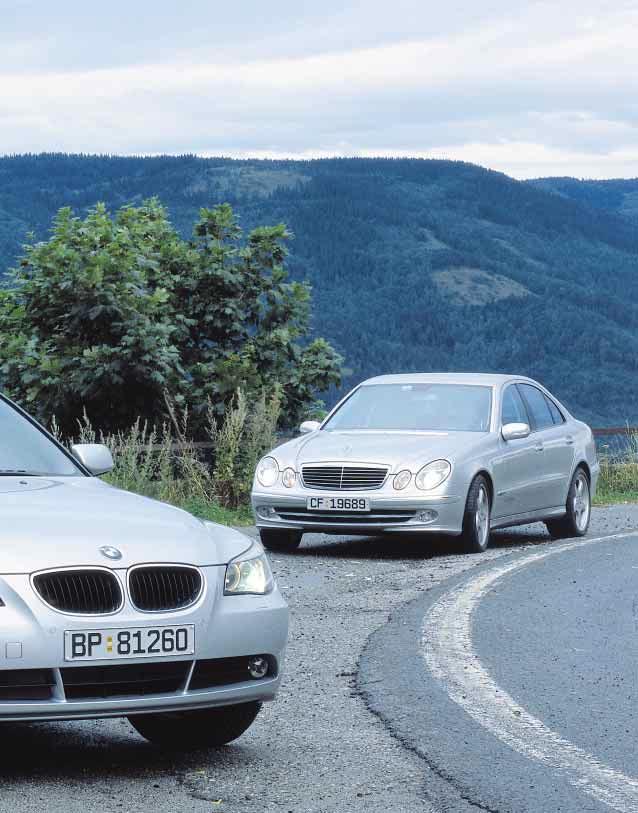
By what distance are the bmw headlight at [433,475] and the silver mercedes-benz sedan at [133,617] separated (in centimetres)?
695

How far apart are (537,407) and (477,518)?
94.9 inches

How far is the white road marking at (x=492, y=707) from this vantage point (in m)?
5.08

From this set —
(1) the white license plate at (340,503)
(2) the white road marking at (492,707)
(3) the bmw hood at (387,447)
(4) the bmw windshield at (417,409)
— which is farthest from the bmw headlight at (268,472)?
(2) the white road marking at (492,707)

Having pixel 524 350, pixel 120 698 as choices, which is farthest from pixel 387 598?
pixel 524 350

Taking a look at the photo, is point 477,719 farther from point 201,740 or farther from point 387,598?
point 387,598

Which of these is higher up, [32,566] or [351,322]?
[32,566]

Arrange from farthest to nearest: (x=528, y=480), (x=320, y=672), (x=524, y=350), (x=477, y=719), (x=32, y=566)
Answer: (x=524, y=350) → (x=528, y=480) → (x=320, y=672) → (x=477, y=719) → (x=32, y=566)

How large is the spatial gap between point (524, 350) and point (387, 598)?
549 feet

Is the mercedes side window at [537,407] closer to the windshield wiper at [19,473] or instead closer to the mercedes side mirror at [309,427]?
the mercedes side mirror at [309,427]

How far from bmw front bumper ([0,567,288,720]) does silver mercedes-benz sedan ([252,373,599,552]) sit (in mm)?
7180

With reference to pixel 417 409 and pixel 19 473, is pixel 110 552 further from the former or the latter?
pixel 417 409

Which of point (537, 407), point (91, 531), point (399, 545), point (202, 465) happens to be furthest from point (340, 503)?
point (91, 531)

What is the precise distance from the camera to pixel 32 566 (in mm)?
4875

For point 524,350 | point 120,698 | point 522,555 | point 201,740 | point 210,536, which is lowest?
point 524,350
